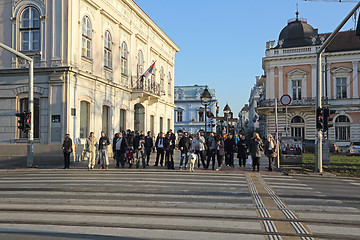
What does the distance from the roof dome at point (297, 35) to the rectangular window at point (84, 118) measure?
114ft

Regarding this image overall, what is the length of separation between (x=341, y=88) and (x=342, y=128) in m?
5.38

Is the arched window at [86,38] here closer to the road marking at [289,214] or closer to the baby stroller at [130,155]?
the baby stroller at [130,155]

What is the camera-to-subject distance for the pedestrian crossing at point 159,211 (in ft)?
19.3

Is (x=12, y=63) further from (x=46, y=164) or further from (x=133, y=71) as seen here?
(x=133, y=71)

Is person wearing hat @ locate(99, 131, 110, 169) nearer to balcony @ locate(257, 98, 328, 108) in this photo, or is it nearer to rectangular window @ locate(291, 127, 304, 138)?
balcony @ locate(257, 98, 328, 108)

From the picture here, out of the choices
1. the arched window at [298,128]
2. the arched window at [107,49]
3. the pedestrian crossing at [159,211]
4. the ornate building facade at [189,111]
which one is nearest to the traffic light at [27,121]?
the pedestrian crossing at [159,211]

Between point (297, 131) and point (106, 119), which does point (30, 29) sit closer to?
point (106, 119)

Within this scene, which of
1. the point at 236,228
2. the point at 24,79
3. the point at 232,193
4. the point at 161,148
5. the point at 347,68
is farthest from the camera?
the point at 347,68

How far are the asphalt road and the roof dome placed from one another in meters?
41.0

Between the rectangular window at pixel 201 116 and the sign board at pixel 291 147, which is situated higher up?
the rectangular window at pixel 201 116

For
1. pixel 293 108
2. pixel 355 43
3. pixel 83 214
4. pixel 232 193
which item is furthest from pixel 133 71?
pixel 355 43

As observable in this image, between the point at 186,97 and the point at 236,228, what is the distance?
7635 cm

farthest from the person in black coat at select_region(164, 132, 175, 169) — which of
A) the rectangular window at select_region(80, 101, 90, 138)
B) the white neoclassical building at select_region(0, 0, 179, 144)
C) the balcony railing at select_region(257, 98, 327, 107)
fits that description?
the balcony railing at select_region(257, 98, 327, 107)

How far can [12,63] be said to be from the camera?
2097 cm
